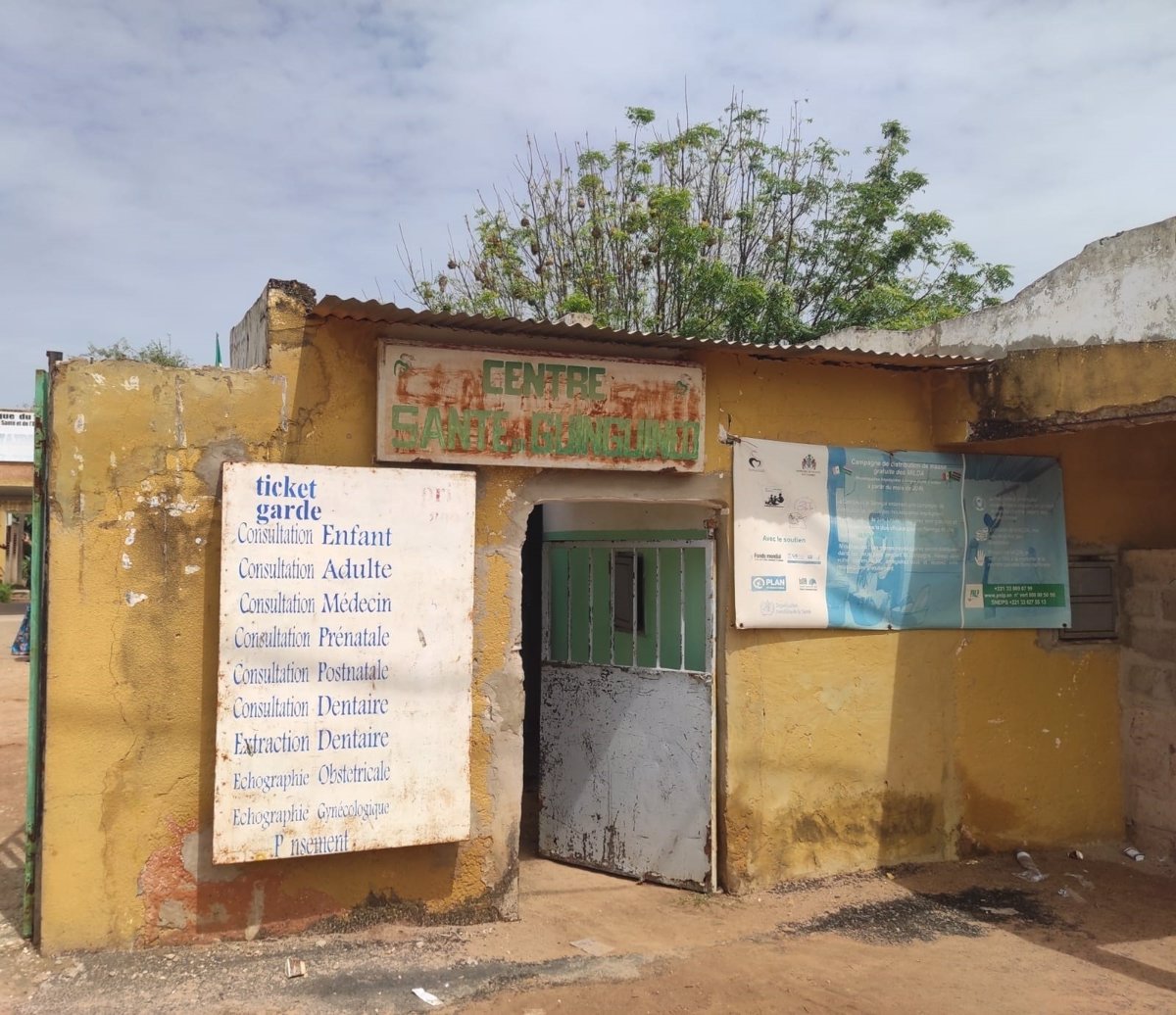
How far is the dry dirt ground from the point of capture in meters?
4.09

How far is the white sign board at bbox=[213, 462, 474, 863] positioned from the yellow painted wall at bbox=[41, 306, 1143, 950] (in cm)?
20

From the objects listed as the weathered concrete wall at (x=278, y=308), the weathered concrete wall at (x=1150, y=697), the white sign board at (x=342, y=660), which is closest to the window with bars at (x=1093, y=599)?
the weathered concrete wall at (x=1150, y=697)

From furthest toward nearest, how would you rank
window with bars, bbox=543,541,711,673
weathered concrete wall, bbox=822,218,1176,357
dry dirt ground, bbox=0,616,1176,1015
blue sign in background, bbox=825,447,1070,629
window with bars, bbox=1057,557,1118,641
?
window with bars, bbox=1057,557,1118,641 < weathered concrete wall, bbox=822,218,1176,357 < blue sign in background, bbox=825,447,1070,629 < window with bars, bbox=543,541,711,673 < dry dirt ground, bbox=0,616,1176,1015

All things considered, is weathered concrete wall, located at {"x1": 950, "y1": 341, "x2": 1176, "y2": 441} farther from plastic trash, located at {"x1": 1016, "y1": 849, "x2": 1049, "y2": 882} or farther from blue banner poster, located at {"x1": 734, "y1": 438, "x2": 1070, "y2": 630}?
plastic trash, located at {"x1": 1016, "y1": 849, "x2": 1049, "y2": 882}

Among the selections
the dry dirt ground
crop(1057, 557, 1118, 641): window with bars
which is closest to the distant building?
the dry dirt ground

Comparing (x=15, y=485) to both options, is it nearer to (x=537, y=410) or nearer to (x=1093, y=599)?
(x=537, y=410)

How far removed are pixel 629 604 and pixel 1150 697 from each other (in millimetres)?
3584

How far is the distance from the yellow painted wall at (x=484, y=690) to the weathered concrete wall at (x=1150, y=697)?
0.13 metres

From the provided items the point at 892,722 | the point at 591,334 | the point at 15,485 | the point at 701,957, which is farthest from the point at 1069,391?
the point at 15,485

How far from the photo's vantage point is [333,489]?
15.0 feet

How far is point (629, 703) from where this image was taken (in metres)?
5.94

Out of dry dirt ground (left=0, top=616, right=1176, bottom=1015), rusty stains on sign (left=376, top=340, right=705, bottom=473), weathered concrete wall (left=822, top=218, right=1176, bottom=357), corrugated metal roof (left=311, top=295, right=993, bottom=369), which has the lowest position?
dry dirt ground (left=0, top=616, right=1176, bottom=1015)

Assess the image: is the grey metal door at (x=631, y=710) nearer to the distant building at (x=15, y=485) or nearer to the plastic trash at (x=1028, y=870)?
the plastic trash at (x=1028, y=870)

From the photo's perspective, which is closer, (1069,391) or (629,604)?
(1069,391)
